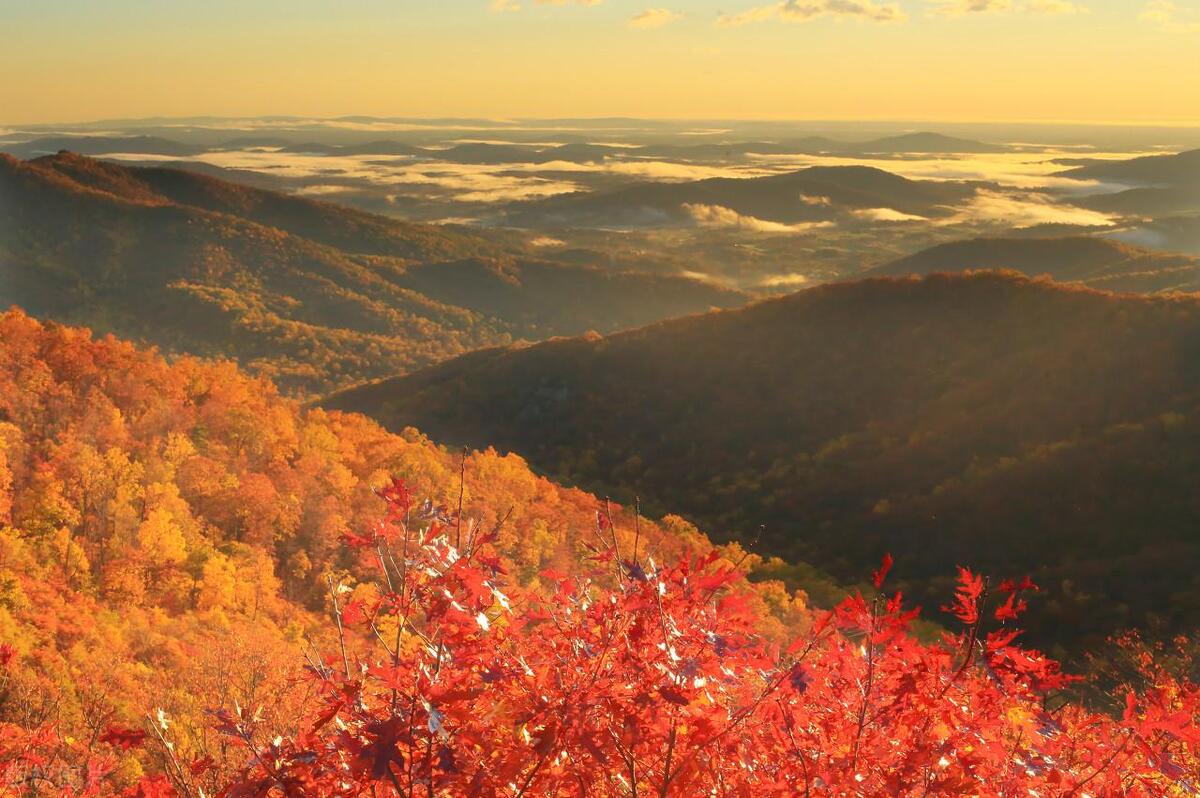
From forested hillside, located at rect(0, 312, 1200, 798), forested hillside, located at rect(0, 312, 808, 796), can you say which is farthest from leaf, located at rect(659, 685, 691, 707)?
forested hillside, located at rect(0, 312, 808, 796)

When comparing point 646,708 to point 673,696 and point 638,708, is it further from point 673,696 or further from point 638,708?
point 673,696

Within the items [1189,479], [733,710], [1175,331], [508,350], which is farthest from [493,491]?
[508,350]

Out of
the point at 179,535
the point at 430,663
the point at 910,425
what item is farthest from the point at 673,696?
the point at 910,425

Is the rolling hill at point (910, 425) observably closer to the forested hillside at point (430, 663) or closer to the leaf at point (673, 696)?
the forested hillside at point (430, 663)

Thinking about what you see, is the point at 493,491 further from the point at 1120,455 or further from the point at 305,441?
the point at 1120,455

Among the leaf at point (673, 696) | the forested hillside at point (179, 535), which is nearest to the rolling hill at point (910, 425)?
the forested hillside at point (179, 535)
